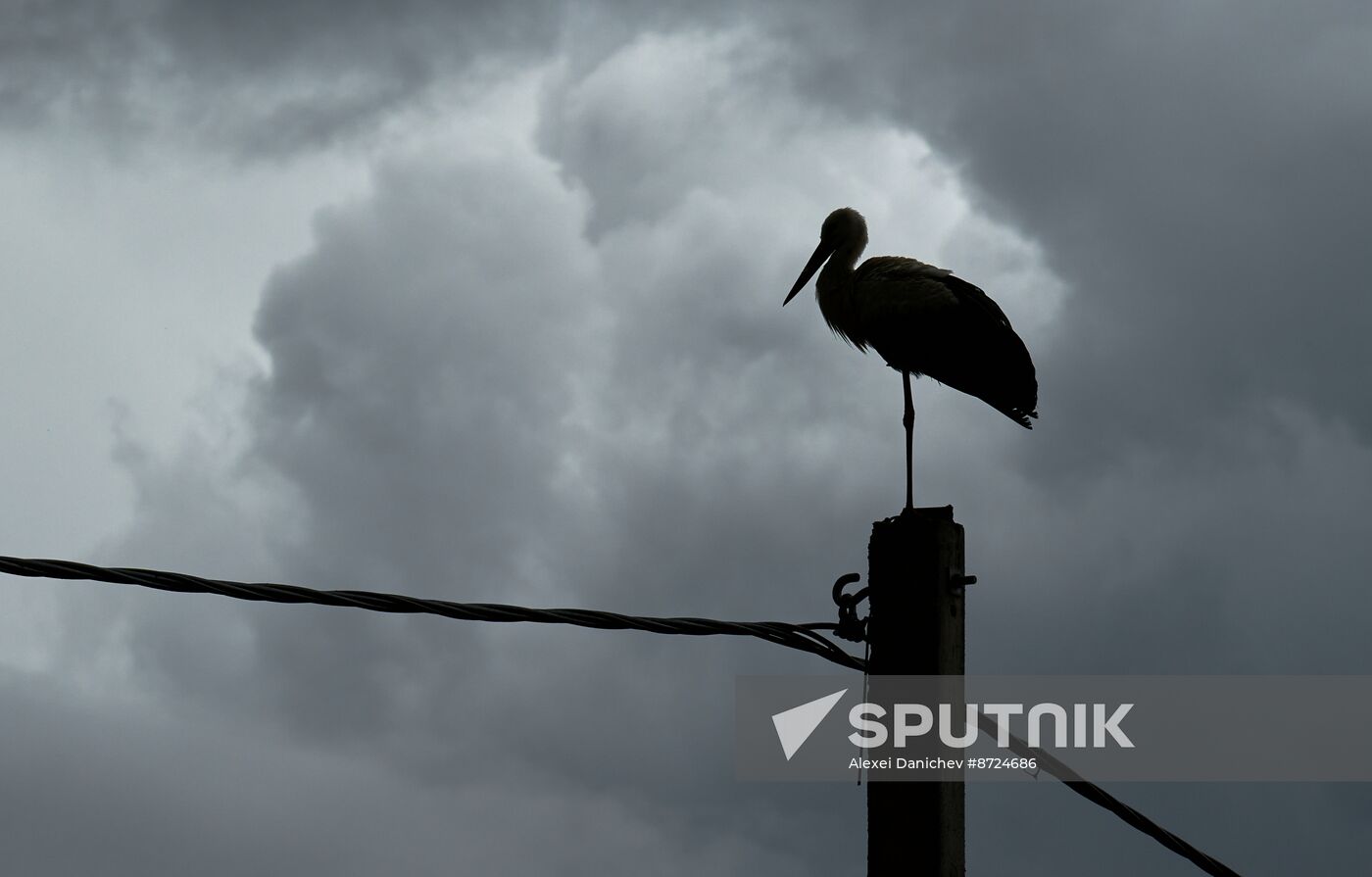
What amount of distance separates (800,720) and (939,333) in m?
4.99

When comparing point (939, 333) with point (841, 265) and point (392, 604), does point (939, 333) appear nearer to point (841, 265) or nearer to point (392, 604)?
point (841, 265)

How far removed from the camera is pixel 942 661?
368cm

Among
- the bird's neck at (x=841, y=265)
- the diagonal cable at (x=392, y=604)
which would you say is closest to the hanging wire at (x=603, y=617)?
the diagonal cable at (x=392, y=604)

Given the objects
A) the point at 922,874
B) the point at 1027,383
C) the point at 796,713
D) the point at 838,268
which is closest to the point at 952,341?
the point at 1027,383

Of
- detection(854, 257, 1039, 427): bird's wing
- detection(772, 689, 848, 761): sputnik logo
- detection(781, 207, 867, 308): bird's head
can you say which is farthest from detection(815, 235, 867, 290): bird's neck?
detection(772, 689, 848, 761): sputnik logo

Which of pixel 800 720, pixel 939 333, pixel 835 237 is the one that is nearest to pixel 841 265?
pixel 835 237

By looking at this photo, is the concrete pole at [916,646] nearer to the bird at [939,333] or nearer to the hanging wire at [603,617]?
the hanging wire at [603,617]

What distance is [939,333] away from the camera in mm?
8766

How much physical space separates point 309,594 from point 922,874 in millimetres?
1752

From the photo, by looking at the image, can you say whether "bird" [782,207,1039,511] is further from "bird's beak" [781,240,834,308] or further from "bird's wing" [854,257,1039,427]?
"bird's beak" [781,240,834,308]

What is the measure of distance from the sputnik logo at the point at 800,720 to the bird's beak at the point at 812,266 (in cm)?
641

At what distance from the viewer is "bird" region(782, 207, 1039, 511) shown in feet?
28.5

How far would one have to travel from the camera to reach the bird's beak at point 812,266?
34.0 feet

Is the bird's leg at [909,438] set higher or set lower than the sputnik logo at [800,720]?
higher
